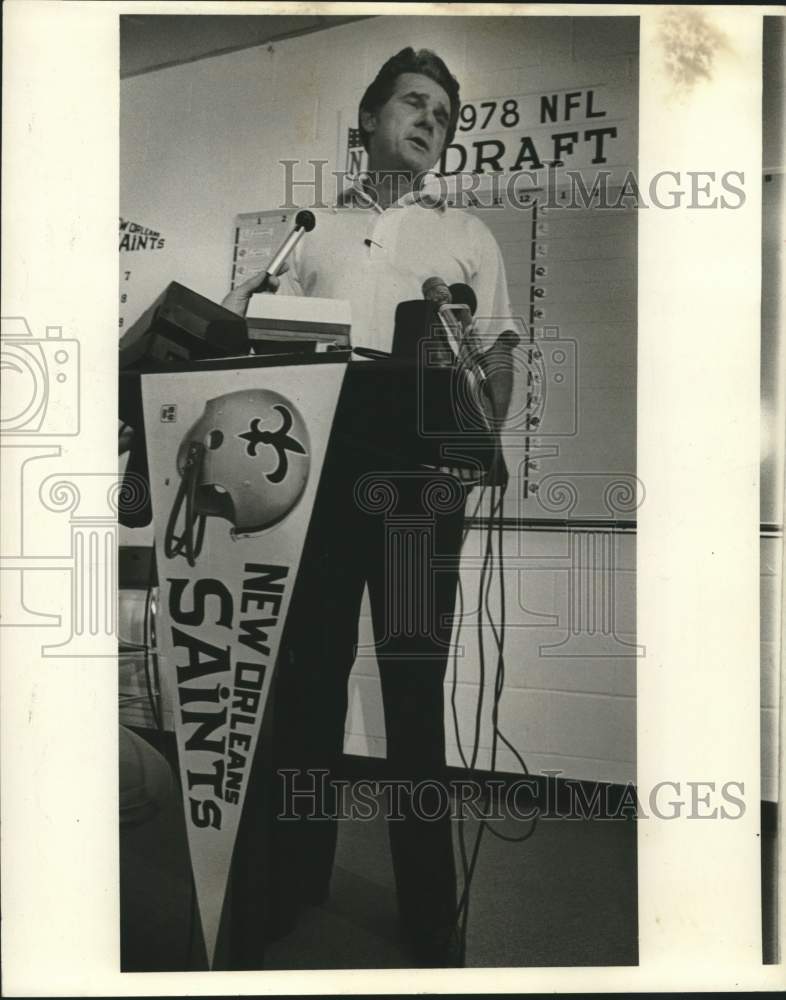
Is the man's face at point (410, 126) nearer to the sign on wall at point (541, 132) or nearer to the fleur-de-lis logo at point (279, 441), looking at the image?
the sign on wall at point (541, 132)

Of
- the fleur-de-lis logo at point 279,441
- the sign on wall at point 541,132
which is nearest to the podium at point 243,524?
the fleur-de-lis logo at point 279,441

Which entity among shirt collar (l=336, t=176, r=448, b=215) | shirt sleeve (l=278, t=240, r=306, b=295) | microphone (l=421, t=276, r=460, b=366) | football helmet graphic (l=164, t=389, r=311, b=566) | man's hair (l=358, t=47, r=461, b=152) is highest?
man's hair (l=358, t=47, r=461, b=152)

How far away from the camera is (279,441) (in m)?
1.64

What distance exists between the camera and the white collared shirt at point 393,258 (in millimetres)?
1686

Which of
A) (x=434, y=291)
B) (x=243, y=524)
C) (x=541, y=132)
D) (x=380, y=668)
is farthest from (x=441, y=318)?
(x=380, y=668)

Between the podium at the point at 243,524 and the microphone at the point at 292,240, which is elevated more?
the microphone at the point at 292,240

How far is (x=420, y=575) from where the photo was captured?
167 cm

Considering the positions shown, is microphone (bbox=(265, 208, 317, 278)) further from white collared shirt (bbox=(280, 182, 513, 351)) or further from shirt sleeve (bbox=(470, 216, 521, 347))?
shirt sleeve (bbox=(470, 216, 521, 347))

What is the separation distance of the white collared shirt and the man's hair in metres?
0.15

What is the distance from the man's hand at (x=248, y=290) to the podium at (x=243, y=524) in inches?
4.4

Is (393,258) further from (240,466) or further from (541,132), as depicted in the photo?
(240,466)

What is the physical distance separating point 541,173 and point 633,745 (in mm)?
1165

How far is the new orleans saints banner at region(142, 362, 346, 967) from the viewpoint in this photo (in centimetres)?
163

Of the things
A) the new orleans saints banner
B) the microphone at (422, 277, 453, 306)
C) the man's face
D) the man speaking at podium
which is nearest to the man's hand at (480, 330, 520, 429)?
the man speaking at podium
